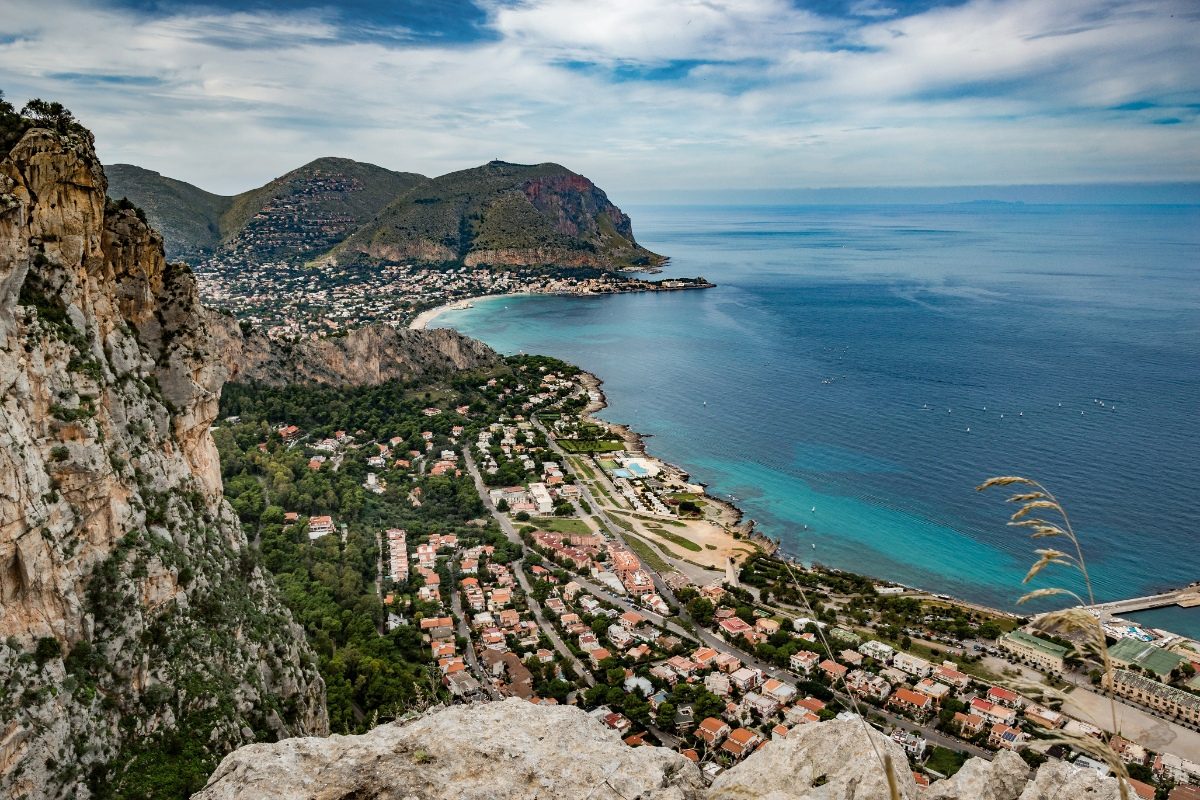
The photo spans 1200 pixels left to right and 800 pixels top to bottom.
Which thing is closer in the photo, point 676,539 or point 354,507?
point 354,507

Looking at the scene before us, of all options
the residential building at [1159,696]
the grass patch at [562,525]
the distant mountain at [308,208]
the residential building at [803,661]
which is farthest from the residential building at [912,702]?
the distant mountain at [308,208]

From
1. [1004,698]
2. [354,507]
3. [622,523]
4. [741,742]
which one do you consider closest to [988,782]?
[741,742]

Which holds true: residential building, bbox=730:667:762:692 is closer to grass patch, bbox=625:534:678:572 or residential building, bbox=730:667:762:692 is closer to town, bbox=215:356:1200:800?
town, bbox=215:356:1200:800

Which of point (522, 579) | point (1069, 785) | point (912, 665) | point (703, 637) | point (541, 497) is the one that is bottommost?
point (703, 637)

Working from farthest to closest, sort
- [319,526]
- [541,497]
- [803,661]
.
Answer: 1. [541,497]
2. [319,526]
3. [803,661]

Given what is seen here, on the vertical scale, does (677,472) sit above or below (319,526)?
below

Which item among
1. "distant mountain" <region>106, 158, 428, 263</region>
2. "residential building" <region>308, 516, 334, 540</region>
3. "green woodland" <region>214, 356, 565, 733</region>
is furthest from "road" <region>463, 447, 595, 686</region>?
"distant mountain" <region>106, 158, 428, 263</region>

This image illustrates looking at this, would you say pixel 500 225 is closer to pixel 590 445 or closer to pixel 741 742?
pixel 590 445

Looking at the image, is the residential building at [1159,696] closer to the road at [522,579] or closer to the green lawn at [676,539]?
the green lawn at [676,539]
